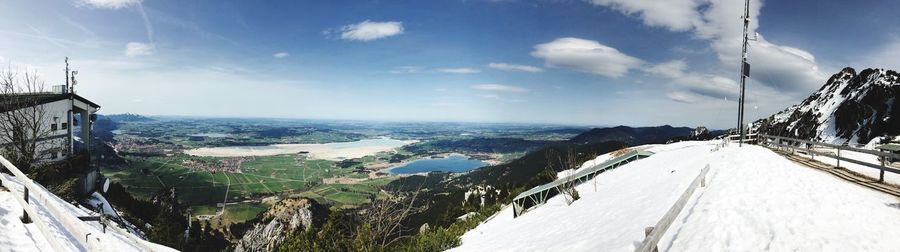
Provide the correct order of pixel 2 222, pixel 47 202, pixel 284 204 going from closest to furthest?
pixel 47 202, pixel 2 222, pixel 284 204

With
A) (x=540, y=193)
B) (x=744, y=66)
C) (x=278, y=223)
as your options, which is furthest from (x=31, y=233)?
(x=278, y=223)

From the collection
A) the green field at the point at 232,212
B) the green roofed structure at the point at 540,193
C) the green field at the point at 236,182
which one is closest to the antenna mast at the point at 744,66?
the green roofed structure at the point at 540,193

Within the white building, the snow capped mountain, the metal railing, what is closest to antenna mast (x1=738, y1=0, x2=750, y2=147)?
the metal railing

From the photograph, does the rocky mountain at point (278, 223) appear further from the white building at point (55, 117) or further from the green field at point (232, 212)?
the green field at point (232, 212)

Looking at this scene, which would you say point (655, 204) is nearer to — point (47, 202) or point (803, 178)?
point (803, 178)

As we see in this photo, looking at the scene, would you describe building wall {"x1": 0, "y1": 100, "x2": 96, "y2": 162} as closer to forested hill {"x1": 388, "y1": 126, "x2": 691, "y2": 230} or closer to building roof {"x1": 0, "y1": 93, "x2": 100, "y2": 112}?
building roof {"x1": 0, "y1": 93, "x2": 100, "y2": 112}

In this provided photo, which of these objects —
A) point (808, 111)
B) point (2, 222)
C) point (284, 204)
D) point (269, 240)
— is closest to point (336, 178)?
point (284, 204)

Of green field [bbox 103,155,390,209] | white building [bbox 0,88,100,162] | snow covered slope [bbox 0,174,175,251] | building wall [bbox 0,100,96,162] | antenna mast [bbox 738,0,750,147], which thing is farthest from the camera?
green field [bbox 103,155,390,209]
